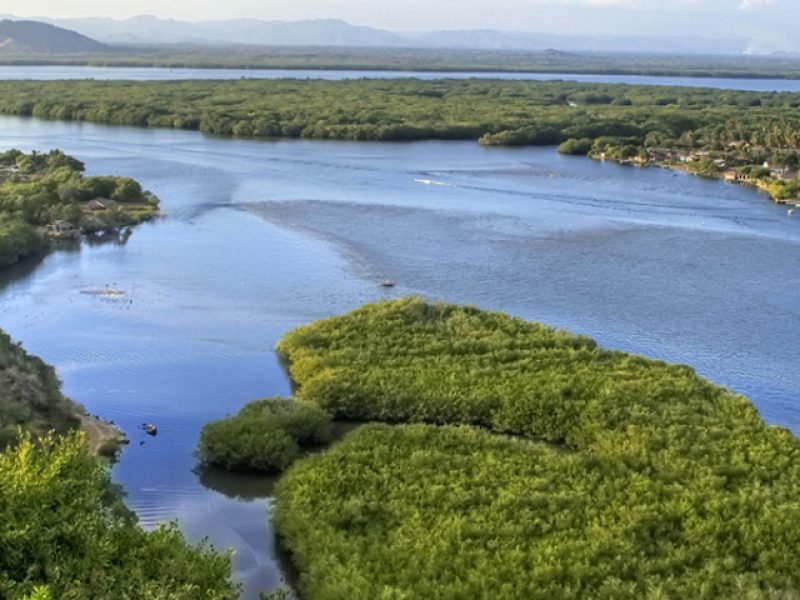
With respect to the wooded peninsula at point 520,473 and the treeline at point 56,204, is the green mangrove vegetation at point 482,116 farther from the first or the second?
the wooded peninsula at point 520,473

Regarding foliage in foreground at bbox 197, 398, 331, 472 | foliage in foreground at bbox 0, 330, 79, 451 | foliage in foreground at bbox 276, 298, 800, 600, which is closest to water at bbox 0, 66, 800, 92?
foliage in foreground at bbox 0, 330, 79, 451

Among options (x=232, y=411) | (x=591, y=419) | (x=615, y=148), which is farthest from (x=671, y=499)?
(x=615, y=148)

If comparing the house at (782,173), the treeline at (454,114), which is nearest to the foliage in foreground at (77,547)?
the house at (782,173)

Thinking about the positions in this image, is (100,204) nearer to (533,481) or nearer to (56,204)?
(56,204)

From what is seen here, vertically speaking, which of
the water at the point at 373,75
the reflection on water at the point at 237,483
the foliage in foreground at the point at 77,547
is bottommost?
the reflection on water at the point at 237,483

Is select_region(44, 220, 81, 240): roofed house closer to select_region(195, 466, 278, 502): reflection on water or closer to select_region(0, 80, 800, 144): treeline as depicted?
select_region(195, 466, 278, 502): reflection on water

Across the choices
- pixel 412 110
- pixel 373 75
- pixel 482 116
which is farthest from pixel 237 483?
pixel 373 75

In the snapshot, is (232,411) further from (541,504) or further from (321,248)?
(321,248)
